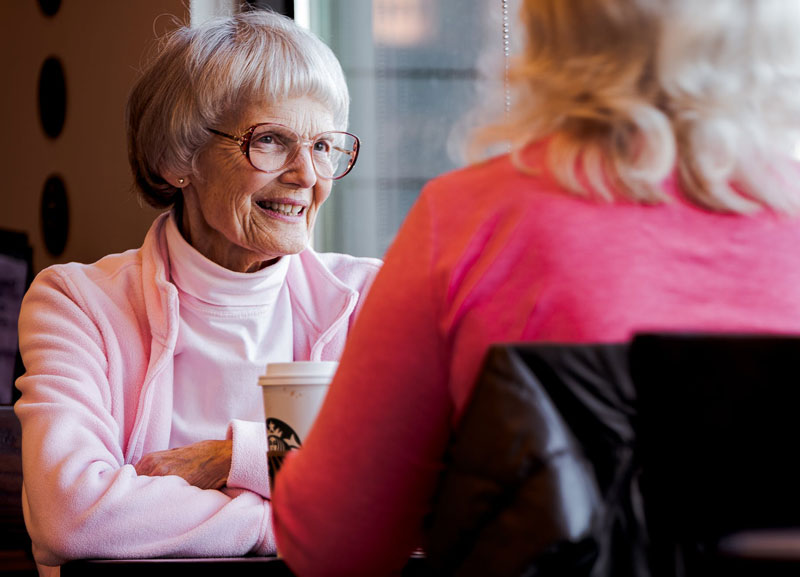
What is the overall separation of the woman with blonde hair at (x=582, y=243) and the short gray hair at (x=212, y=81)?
110cm

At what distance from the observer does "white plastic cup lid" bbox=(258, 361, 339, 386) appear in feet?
3.22

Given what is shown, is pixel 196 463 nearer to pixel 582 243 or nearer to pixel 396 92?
pixel 582 243

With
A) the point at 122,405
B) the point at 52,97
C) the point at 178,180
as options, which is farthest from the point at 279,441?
the point at 52,97

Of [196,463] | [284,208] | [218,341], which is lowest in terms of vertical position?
[196,463]

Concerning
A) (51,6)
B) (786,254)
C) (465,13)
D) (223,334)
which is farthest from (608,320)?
(51,6)

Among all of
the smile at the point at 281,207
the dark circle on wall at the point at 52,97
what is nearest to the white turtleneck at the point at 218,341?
the smile at the point at 281,207

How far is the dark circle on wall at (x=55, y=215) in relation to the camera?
352 centimetres

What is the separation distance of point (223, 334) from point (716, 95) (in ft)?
3.93

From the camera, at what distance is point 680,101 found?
81 centimetres

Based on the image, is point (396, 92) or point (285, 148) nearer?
point (285, 148)

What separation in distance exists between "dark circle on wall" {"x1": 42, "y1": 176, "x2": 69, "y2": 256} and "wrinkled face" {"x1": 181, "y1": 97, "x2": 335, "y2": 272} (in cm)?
177

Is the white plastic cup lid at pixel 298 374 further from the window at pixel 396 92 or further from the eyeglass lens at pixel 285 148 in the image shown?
the window at pixel 396 92

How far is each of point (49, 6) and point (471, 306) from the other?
3.39 meters

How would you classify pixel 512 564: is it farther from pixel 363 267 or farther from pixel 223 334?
pixel 363 267
